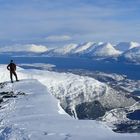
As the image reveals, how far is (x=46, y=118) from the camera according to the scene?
27703mm

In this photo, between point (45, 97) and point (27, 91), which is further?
point (27, 91)

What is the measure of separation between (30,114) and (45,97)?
10.5 metres

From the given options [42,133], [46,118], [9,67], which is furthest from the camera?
[9,67]

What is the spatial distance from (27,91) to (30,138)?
26387mm

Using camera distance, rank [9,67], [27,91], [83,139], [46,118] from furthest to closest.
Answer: [9,67], [27,91], [46,118], [83,139]

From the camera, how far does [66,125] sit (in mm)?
24156

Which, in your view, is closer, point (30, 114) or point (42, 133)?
point (42, 133)

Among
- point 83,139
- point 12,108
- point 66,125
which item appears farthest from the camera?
point 12,108

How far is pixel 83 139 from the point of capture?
1983cm

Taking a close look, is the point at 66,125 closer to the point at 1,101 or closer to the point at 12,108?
the point at 12,108

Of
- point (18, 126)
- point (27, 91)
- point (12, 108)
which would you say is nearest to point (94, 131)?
point (18, 126)

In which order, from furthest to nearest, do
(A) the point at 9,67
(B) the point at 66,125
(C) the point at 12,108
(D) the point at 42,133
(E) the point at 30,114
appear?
(A) the point at 9,67 → (C) the point at 12,108 → (E) the point at 30,114 → (B) the point at 66,125 → (D) the point at 42,133

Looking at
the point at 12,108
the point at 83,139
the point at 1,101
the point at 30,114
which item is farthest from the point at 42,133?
the point at 1,101

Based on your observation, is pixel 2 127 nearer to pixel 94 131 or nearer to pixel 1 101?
pixel 94 131
